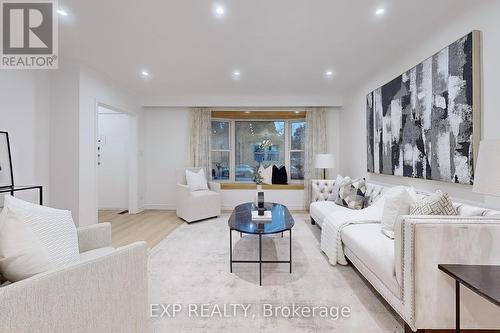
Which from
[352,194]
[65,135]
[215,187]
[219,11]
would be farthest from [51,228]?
[215,187]

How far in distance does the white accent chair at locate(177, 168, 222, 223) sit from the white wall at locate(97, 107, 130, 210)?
5.55ft

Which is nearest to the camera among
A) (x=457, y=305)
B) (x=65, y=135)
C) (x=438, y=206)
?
(x=457, y=305)

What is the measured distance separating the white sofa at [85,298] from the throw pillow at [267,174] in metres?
4.43

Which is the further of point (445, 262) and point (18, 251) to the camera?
point (445, 262)

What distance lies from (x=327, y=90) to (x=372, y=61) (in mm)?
1476

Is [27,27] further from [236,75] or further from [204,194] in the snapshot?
[204,194]

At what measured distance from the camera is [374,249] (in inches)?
77.4

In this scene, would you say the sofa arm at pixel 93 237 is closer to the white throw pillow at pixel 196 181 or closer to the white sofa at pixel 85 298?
the white sofa at pixel 85 298

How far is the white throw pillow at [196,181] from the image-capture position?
4738 mm

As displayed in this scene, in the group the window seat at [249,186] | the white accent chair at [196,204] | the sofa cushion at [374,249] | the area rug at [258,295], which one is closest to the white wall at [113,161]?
the white accent chair at [196,204]

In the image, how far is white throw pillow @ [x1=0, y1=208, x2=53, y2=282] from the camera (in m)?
1.09

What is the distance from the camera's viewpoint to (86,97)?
141 inches

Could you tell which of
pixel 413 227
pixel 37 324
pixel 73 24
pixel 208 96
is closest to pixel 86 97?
pixel 73 24

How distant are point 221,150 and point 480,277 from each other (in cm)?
513
